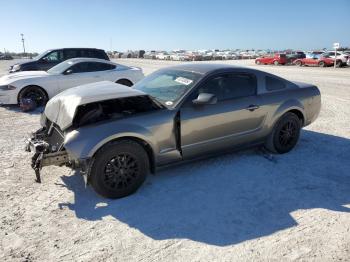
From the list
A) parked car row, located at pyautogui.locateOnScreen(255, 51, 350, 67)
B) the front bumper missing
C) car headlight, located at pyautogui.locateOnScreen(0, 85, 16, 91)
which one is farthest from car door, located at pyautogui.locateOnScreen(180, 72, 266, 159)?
parked car row, located at pyautogui.locateOnScreen(255, 51, 350, 67)

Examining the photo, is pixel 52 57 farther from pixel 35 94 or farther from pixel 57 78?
pixel 35 94

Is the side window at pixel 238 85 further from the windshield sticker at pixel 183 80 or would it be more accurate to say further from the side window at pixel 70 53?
the side window at pixel 70 53

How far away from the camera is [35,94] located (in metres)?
9.52

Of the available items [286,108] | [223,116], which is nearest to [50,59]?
[223,116]

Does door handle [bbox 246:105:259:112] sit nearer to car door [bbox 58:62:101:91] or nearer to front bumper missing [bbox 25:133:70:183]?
front bumper missing [bbox 25:133:70:183]

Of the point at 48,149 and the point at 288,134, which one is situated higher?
the point at 48,149

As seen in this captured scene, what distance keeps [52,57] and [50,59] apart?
0.39ft

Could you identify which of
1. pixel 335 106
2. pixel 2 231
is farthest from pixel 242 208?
pixel 335 106

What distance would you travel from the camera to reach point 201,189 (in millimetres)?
4477

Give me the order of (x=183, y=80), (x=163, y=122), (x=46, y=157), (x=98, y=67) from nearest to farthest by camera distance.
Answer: (x=46, y=157) → (x=163, y=122) → (x=183, y=80) → (x=98, y=67)

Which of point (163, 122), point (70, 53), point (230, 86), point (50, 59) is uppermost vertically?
point (70, 53)

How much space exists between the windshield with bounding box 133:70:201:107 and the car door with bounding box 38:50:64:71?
9184 mm

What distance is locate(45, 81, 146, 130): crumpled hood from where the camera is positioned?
4.20 meters

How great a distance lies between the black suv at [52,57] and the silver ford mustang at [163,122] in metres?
9.08
